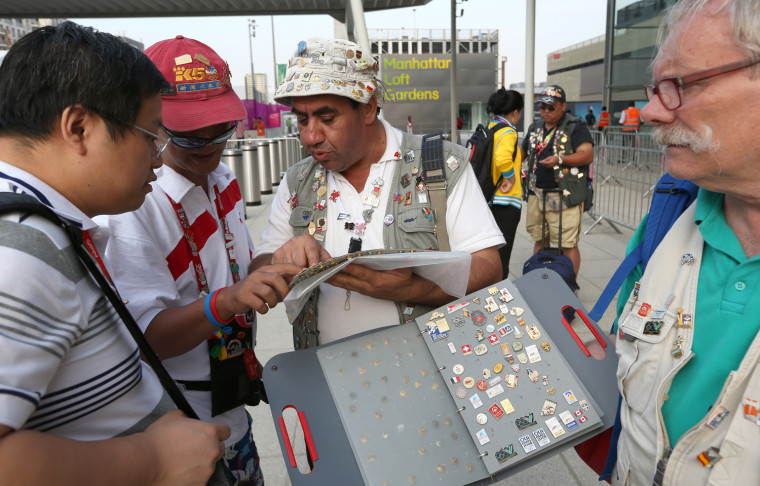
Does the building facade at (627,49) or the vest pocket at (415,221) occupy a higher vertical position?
the building facade at (627,49)

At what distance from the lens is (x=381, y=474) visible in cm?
138

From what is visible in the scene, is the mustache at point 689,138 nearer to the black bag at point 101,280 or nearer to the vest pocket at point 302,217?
the vest pocket at point 302,217

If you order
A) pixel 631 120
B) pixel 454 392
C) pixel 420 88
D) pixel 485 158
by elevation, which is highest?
pixel 420 88

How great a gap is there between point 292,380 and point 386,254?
0.49 metres

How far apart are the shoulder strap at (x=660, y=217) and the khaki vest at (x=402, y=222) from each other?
633 mm

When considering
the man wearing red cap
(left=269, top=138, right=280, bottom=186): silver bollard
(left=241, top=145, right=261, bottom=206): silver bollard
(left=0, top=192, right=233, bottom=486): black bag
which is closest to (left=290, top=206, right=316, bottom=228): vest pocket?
the man wearing red cap

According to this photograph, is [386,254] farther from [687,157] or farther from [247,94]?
[247,94]

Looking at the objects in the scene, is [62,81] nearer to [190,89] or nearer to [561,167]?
[190,89]

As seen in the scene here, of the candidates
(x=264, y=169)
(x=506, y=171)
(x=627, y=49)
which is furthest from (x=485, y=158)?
(x=627, y=49)

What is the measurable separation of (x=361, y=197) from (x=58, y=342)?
1214 mm

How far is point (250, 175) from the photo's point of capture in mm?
10641

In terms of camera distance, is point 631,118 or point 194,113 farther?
point 631,118

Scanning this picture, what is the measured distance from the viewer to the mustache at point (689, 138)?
1208 millimetres

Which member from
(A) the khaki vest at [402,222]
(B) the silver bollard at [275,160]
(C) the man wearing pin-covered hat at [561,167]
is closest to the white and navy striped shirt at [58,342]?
(A) the khaki vest at [402,222]
